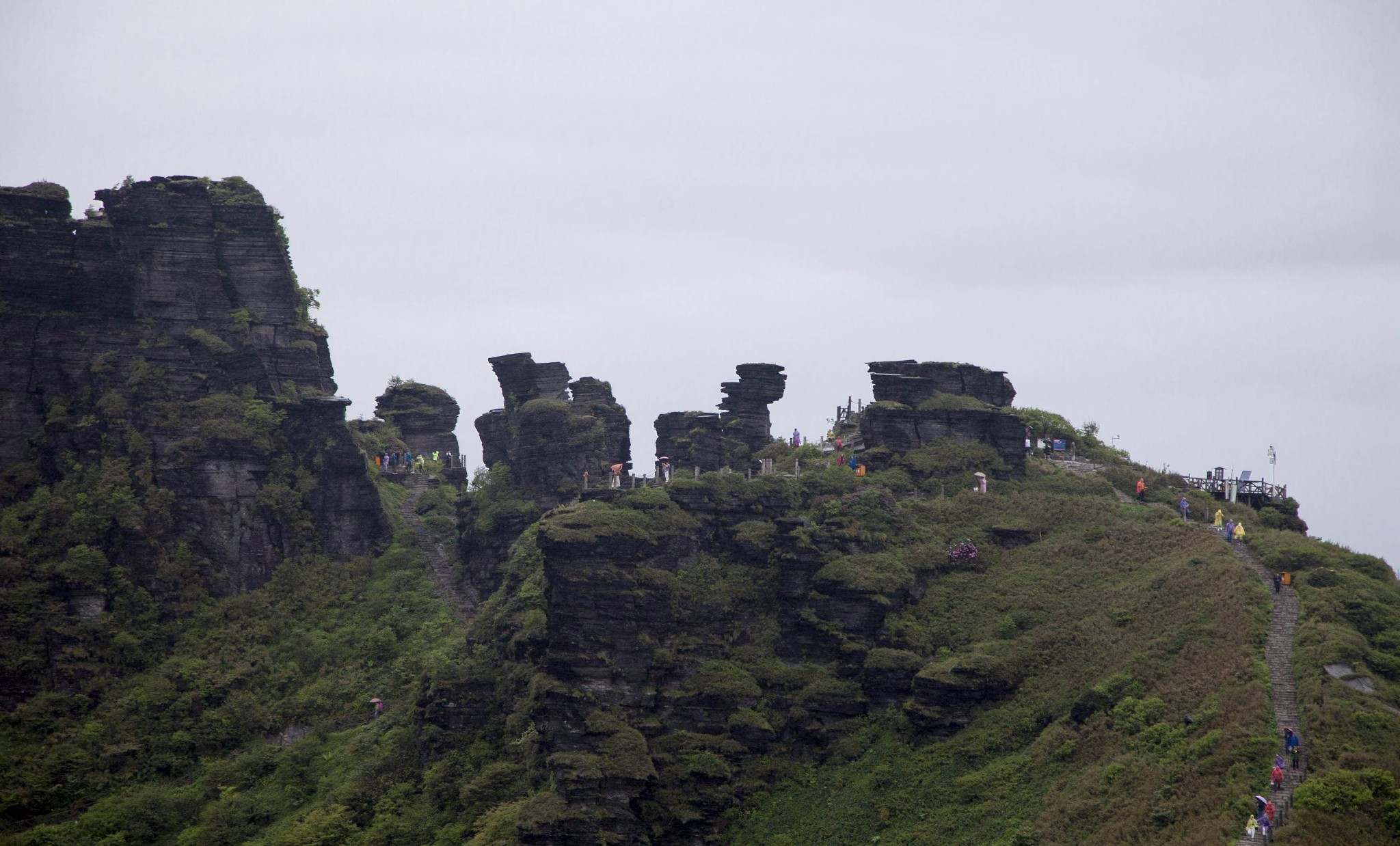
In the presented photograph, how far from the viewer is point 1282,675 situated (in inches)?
1994

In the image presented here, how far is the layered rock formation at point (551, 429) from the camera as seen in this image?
7931 centimetres

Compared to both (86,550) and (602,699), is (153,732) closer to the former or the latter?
(86,550)

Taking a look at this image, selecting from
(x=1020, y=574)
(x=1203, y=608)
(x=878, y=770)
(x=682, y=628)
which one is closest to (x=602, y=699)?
(x=682, y=628)

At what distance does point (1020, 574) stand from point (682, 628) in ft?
51.6

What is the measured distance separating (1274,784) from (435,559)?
164ft

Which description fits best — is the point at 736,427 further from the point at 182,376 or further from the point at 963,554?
the point at 182,376

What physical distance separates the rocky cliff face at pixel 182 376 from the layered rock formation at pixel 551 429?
30.7 feet

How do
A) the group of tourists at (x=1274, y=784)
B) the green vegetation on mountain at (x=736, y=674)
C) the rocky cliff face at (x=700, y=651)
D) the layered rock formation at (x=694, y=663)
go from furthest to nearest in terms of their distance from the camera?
the rocky cliff face at (x=700, y=651) < the layered rock formation at (x=694, y=663) < the green vegetation on mountain at (x=736, y=674) < the group of tourists at (x=1274, y=784)

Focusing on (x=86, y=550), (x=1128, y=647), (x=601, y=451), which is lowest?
(x=1128, y=647)

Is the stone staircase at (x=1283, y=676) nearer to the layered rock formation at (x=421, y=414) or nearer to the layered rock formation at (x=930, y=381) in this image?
the layered rock formation at (x=930, y=381)

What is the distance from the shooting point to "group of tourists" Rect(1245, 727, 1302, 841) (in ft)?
142

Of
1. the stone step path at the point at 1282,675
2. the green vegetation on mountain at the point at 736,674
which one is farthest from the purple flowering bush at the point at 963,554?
the stone step path at the point at 1282,675

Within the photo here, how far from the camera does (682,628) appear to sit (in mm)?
61719

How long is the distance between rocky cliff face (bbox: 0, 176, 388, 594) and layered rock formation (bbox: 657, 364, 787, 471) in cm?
1854
